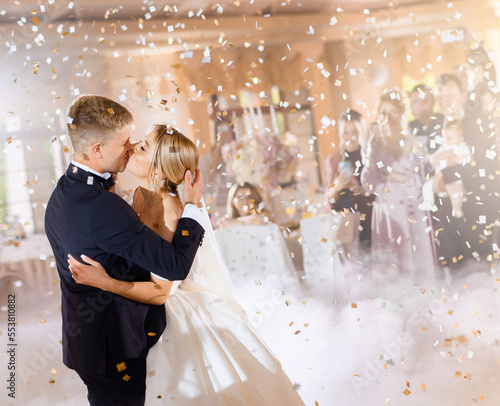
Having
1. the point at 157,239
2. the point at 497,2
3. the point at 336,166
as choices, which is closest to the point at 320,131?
the point at 336,166

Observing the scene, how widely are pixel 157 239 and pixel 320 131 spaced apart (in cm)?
207

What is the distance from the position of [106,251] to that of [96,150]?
36 cm

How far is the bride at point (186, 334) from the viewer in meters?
1.98

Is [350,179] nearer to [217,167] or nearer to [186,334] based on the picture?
[217,167]

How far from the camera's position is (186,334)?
2.06m

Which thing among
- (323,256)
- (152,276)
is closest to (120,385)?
(152,276)

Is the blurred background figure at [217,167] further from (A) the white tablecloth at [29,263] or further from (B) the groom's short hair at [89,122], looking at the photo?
(B) the groom's short hair at [89,122]

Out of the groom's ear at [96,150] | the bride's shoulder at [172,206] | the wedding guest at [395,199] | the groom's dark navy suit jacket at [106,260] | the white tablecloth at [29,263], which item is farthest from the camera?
the wedding guest at [395,199]

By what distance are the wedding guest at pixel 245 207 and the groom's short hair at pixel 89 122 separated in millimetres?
1597

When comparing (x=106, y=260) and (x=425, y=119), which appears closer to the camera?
(x=106, y=260)

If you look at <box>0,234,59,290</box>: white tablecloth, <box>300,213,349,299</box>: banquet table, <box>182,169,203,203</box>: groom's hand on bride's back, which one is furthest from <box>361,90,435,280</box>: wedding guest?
<box>0,234,59,290</box>: white tablecloth

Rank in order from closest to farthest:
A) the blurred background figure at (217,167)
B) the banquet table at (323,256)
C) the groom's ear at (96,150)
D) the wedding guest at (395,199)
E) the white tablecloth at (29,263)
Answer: the groom's ear at (96,150) → the white tablecloth at (29,263) → the blurred background figure at (217,167) → the banquet table at (323,256) → the wedding guest at (395,199)

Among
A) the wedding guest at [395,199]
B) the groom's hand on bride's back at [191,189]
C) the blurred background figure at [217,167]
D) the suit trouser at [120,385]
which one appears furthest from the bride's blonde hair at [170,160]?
the wedding guest at [395,199]

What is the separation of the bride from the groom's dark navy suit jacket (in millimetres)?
49
